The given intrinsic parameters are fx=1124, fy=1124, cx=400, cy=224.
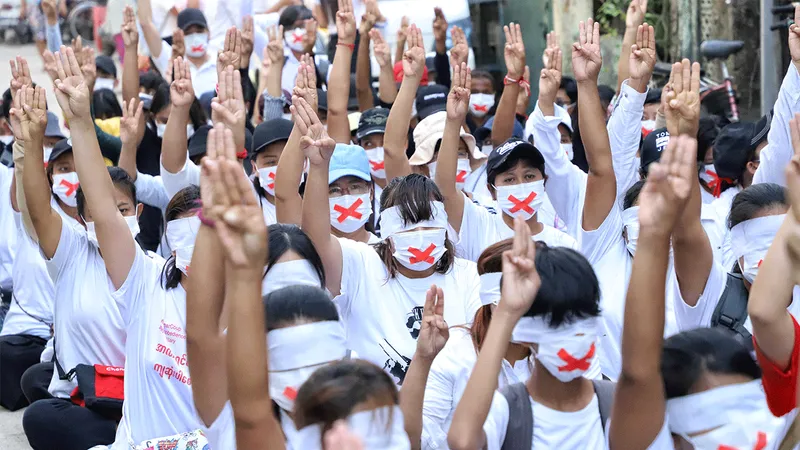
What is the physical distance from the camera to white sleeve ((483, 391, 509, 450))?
9.34 feet

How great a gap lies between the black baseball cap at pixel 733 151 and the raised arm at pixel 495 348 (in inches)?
125

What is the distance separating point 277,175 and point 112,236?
36.7 inches

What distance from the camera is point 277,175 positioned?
4.91 metres

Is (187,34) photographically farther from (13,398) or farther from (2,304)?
(13,398)

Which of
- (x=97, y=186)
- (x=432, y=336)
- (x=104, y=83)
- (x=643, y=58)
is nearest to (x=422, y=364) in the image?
(x=432, y=336)

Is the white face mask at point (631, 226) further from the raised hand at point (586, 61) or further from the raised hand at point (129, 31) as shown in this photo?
the raised hand at point (129, 31)

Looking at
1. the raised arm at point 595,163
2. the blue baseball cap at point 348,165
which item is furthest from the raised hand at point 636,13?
the blue baseball cap at point 348,165

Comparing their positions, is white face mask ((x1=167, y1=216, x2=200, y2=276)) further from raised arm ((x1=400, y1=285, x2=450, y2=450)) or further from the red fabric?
the red fabric

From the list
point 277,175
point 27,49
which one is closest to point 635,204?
point 277,175

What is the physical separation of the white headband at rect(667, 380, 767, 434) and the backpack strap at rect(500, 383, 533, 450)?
37 cm

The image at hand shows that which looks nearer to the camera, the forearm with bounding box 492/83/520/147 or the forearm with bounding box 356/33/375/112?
the forearm with bounding box 492/83/520/147

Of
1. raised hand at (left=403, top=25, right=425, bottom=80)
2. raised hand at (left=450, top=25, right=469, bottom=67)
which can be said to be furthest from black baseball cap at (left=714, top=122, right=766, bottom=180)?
raised hand at (left=450, top=25, right=469, bottom=67)

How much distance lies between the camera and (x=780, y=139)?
198 inches

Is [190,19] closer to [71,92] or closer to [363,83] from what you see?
[363,83]
